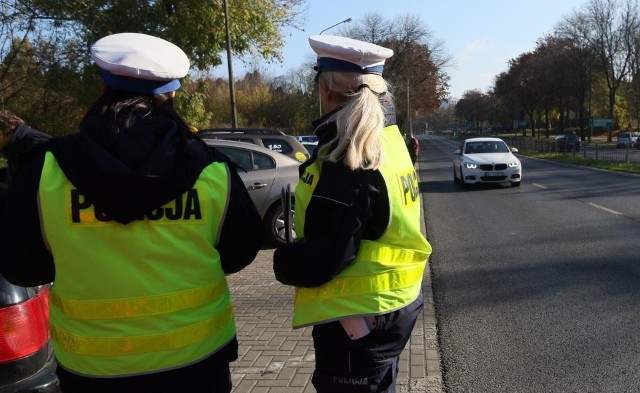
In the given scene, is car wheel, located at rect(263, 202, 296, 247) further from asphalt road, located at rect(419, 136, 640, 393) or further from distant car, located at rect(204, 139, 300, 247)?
asphalt road, located at rect(419, 136, 640, 393)

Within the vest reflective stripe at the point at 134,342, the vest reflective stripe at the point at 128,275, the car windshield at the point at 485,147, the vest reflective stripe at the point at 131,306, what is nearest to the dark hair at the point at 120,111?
the vest reflective stripe at the point at 128,275

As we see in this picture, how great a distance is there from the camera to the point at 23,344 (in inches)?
110

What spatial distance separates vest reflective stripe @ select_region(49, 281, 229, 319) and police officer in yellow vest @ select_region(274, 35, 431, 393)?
1.23 ft

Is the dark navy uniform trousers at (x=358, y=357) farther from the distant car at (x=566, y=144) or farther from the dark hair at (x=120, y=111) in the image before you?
the distant car at (x=566, y=144)

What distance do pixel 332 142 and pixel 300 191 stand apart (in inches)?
8.0

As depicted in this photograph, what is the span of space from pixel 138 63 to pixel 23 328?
4.99 ft

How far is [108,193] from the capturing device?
1.83 metres

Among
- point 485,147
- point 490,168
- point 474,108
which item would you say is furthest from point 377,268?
point 474,108

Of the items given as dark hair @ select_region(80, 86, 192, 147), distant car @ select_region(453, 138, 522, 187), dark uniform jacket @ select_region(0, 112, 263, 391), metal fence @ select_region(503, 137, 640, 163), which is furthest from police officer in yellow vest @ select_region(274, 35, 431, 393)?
metal fence @ select_region(503, 137, 640, 163)

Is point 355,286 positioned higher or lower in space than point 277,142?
lower

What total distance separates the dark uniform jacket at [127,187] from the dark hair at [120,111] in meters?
0.02

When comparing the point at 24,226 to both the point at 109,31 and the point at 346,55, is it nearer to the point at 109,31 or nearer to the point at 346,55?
the point at 346,55

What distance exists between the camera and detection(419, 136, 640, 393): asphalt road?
4.45 meters

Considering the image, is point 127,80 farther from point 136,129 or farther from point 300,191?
point 300,191
